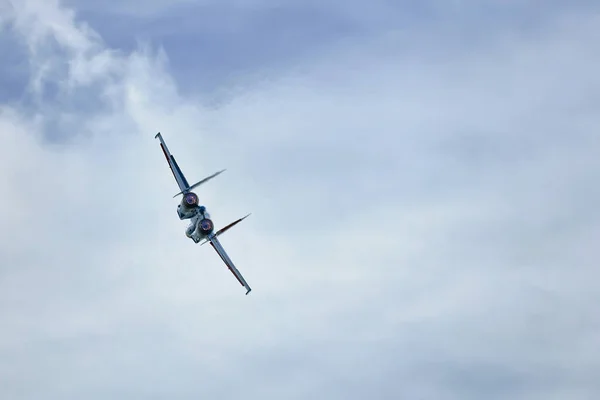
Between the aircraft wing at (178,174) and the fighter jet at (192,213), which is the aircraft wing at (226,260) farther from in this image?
the aircraft wing at (178,174)

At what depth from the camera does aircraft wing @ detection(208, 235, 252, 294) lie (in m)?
173

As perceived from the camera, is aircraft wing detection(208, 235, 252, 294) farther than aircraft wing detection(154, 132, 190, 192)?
Yes

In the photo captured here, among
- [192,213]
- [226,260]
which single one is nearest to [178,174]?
[192,213]

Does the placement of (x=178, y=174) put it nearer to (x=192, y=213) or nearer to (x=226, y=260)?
(x=192, y=213)

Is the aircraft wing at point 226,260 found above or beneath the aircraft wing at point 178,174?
beneath

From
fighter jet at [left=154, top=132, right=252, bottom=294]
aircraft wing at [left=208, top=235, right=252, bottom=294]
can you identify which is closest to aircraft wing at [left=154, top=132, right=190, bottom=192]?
fighter jet at [left=154, top=132, right=252, bottom=294]

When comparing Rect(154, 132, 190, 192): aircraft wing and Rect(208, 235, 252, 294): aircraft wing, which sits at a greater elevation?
Rect(154, 132, 190, 192): aircraft wing

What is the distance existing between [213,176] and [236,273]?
113 feet

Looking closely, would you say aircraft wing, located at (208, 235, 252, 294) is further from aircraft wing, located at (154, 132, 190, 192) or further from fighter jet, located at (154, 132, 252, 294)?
aircraft wing, located at (154, 132, 190, 192)

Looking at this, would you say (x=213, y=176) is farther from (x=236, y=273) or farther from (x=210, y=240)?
(x=236, y=273)

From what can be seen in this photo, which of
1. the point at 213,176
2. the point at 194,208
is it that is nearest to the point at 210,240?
the point at 194,208

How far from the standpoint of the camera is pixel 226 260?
178125mm

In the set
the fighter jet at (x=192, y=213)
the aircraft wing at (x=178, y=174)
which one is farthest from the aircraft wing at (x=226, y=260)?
the aircraft wing at (x=178, y=174)

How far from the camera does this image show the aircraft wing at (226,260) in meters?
173
